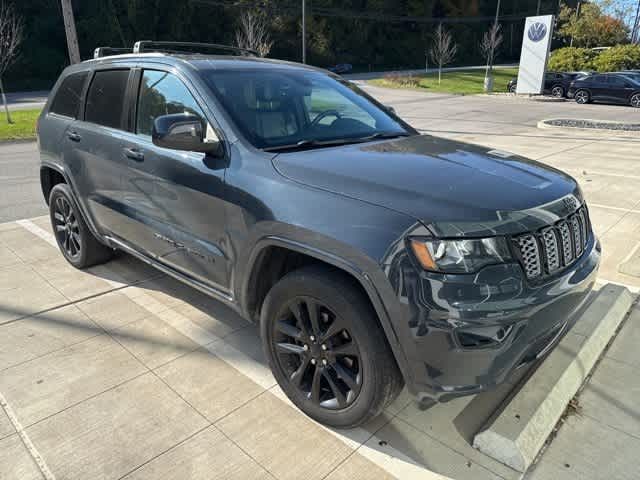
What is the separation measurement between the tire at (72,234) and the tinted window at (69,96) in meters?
0.66

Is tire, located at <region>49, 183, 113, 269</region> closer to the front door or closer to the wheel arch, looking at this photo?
the front door

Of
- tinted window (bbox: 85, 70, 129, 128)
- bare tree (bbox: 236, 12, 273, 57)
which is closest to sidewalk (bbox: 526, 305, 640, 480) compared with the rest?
tinted window (bbox: 85, 70, 129, 128)

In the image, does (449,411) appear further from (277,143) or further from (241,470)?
(277,143)

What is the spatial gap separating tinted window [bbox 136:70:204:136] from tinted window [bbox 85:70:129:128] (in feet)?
0.89

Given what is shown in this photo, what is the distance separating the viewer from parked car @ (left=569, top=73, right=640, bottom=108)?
22.9 m

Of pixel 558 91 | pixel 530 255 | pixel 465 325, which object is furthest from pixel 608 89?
pixel 465 325

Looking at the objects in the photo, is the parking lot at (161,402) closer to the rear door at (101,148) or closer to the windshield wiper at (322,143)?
the rear door at (101,148)

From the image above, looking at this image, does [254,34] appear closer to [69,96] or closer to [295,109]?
[69,96]

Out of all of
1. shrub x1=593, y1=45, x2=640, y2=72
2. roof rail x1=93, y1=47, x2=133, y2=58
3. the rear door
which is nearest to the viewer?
the rear door

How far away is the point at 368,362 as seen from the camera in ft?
7.29

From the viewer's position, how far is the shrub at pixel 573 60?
121 ft

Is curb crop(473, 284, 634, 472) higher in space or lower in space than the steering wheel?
lower

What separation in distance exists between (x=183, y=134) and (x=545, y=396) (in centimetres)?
236

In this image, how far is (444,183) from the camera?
230 centimetres
